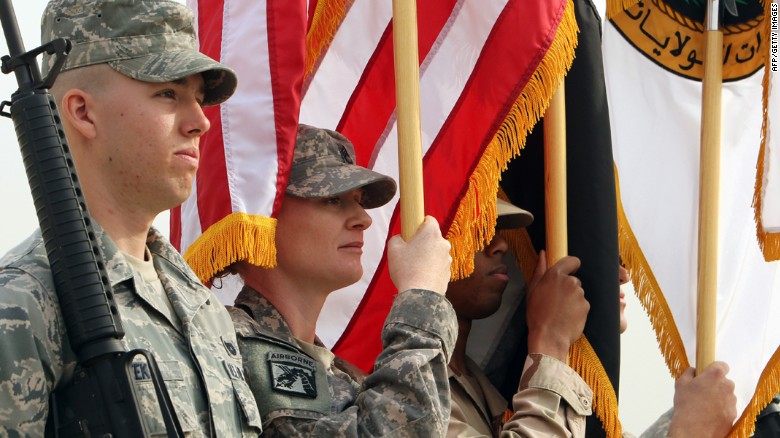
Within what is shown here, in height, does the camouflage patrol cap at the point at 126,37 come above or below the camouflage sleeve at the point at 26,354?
above

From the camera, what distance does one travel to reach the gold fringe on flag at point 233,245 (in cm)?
329

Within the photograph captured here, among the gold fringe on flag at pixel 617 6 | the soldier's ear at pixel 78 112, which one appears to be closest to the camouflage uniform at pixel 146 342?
the soldier's ear at pixel 78 112

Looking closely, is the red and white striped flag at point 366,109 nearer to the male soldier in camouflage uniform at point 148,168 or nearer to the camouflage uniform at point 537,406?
the camouflage uniform at point 537,406

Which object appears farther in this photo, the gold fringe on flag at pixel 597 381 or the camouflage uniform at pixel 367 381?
the gold fringe on flag at pixel 597 381

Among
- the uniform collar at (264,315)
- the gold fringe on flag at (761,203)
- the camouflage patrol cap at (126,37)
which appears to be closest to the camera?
the camouflage patrol cap at (126,37)

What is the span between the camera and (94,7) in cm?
271

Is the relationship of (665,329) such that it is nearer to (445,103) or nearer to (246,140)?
(445,103)

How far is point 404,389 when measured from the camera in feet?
9.52

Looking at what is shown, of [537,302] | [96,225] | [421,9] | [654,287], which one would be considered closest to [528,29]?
[421,9]

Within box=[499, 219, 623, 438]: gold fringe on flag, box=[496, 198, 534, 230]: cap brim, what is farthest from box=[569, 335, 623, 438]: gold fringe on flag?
box=[496, 198, 534, 230]: cap brim

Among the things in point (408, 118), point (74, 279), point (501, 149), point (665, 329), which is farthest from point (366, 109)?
point (74, 279)

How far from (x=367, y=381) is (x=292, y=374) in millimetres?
237

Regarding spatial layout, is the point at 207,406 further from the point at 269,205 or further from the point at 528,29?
the point at 528,29

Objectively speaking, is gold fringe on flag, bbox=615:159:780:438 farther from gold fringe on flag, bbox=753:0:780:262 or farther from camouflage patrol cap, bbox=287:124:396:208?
camouflage patrol cap, bbox=287:124:396:208
